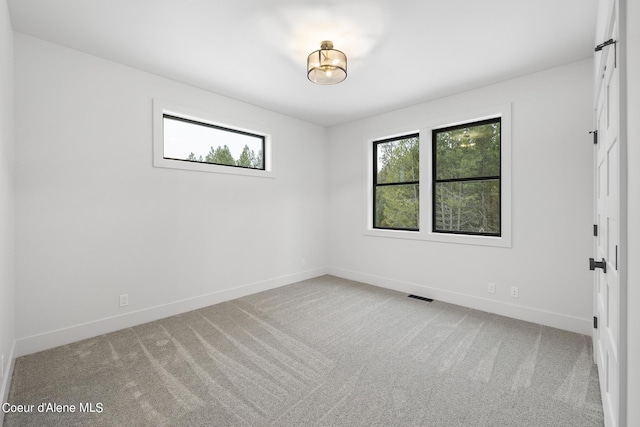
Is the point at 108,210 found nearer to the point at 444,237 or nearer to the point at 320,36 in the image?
the point at 320,36

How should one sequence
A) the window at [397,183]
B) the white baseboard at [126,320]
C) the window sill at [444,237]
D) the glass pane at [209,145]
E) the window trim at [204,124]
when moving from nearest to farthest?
the white baseboard at [126,320]
the window trim at [204,124]
the window sill at [444,237]
the glass pane at [209,145]
the window at [397,183]

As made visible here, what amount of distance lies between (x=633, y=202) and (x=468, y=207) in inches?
111

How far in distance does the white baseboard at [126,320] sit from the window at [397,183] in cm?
202

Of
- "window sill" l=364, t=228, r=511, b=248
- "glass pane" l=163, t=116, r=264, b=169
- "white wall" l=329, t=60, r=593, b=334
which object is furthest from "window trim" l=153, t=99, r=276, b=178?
"white wall" l=329, t=60, r=593, b=334

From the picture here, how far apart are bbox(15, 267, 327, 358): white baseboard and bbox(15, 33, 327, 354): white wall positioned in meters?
0.01

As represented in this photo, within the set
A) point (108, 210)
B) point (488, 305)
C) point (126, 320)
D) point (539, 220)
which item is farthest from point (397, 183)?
point (126, 320)

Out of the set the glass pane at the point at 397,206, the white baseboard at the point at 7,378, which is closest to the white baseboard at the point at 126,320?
the white baseboard at the point at 7,378

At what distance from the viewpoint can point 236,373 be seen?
2123 millimetres

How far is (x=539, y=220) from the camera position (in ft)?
9.80

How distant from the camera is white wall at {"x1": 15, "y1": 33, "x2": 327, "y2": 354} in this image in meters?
2.42

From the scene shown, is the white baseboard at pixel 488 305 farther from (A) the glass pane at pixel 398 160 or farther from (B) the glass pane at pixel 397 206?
(A) the glass pane at pixel 398 160

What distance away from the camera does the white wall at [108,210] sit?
2.42 meters

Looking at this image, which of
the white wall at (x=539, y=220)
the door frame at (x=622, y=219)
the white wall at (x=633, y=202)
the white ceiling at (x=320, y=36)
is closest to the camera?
the white wall at (x=633, y=202)

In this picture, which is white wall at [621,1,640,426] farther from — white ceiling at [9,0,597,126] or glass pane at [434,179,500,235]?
glass pane at [434,179,500,235]
